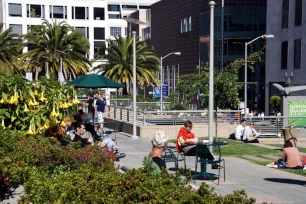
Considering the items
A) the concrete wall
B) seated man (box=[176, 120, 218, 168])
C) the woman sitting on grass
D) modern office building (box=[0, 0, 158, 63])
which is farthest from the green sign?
modern office building (box=[0, 0, 158, 63])

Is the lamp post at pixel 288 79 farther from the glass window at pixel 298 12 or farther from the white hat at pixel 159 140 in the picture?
the white hat at pixel 159 140

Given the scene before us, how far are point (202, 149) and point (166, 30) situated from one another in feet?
206

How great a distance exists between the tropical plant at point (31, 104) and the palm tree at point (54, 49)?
3199 centimetres

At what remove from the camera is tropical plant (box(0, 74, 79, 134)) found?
41.7 ft

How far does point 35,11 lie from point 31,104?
62246mm

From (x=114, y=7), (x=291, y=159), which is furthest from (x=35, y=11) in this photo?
(x=291, y=159)

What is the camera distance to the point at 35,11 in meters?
72.2

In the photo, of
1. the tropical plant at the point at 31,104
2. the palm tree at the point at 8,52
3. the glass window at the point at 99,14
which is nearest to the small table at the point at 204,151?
the tropical plant at the point at 31,104

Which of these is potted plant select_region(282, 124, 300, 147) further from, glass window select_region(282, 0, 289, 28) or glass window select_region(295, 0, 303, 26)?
glass window select_region(282, 0, 289, 28)

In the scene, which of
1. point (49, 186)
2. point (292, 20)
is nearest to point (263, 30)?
point (292, 20)

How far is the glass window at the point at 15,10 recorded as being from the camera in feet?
233

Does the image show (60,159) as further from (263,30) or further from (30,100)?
(263,30)

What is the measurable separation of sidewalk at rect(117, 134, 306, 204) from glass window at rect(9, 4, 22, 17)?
190ft

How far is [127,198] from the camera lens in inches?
242
